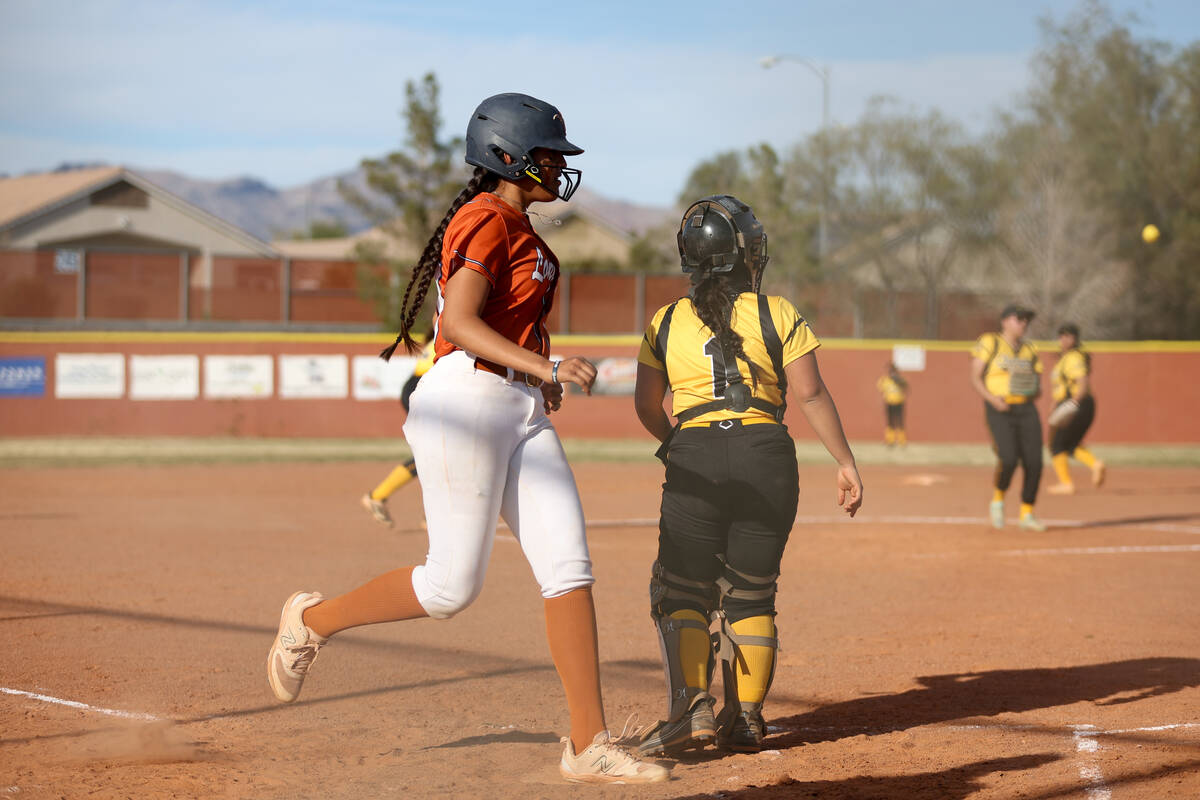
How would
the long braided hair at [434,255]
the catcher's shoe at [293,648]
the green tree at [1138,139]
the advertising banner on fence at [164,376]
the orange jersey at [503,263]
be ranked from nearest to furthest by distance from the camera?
the orange jersey at [503,263], the long braided hair at [434,255], the catcher's shoe at [293,648], the advertising banner on fence at [164,376], the green tree at [1138,139]

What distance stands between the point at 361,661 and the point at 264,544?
4.81m

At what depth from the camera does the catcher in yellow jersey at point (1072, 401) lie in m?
14.7

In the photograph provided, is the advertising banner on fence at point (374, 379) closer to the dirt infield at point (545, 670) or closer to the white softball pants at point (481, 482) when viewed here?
the dirt infield at point (545, 670)

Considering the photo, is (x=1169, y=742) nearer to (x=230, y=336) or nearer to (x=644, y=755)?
(x=644, y=755)

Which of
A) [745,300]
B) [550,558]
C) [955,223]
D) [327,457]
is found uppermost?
[955,223]

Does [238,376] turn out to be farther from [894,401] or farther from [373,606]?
[373,606]

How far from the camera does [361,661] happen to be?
20.8 ft

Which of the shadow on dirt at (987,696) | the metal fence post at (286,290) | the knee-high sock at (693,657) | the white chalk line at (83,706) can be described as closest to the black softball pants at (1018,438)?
the shadow on dirt at (987,696)

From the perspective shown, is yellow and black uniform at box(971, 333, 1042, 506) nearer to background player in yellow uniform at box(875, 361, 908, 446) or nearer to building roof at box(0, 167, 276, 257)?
background player in yellow uniform at box(875, 361, 908, 446)

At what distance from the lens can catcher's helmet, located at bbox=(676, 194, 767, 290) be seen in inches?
189

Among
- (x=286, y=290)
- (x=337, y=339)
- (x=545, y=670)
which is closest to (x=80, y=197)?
(x=286, y=290)

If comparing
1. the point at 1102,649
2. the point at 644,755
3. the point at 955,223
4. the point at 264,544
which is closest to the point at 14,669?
the point at 644,755

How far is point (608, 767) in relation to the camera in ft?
13.1

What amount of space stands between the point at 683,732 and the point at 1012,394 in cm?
792
